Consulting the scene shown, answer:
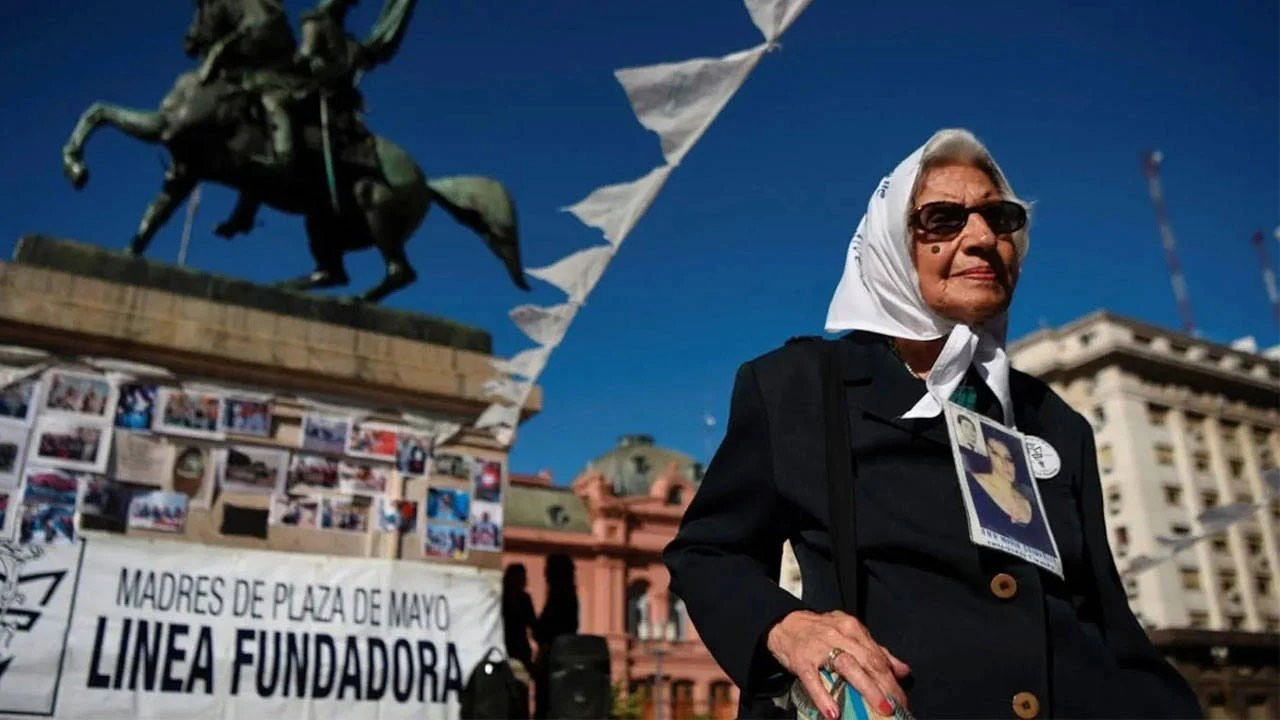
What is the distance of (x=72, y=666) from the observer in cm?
515

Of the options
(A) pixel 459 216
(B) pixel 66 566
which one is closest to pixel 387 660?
(B) pixel 66 566

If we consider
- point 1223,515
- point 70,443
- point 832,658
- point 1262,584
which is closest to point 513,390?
point 70,443

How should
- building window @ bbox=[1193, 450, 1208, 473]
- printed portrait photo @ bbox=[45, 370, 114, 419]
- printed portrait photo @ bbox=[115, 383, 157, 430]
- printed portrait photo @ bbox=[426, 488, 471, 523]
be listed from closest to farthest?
printed portrait photo @ bbox=[45, 370, 114, 419] → printed portrait photo @ bbox=[115, 383, 157, 430] → printed portrait photo @ bbox=[426, 488, 471, 523] → building window @ bbox=[1193, 450, 1208, 473]

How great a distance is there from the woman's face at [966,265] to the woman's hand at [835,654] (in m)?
0.61

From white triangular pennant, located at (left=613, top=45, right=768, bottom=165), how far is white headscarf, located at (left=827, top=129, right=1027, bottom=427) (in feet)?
7.27

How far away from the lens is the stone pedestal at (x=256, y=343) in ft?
19.7

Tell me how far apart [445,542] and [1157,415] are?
1886 inches

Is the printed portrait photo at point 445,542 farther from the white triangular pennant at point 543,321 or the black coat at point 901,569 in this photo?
the black coat at point 901,569

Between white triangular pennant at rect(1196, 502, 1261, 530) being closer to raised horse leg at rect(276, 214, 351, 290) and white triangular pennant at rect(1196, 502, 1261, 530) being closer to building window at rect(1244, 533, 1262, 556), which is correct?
raised horse leg at rect(276, 214, 351, 290)

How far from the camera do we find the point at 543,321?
521cm

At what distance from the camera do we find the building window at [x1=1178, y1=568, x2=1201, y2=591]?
4269 cm

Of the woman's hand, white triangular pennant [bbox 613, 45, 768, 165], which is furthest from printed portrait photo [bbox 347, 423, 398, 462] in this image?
the woman's hand

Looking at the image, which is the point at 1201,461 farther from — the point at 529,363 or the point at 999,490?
the point at 999,490

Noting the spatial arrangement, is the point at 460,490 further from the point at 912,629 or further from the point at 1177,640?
the point at 1177,640
